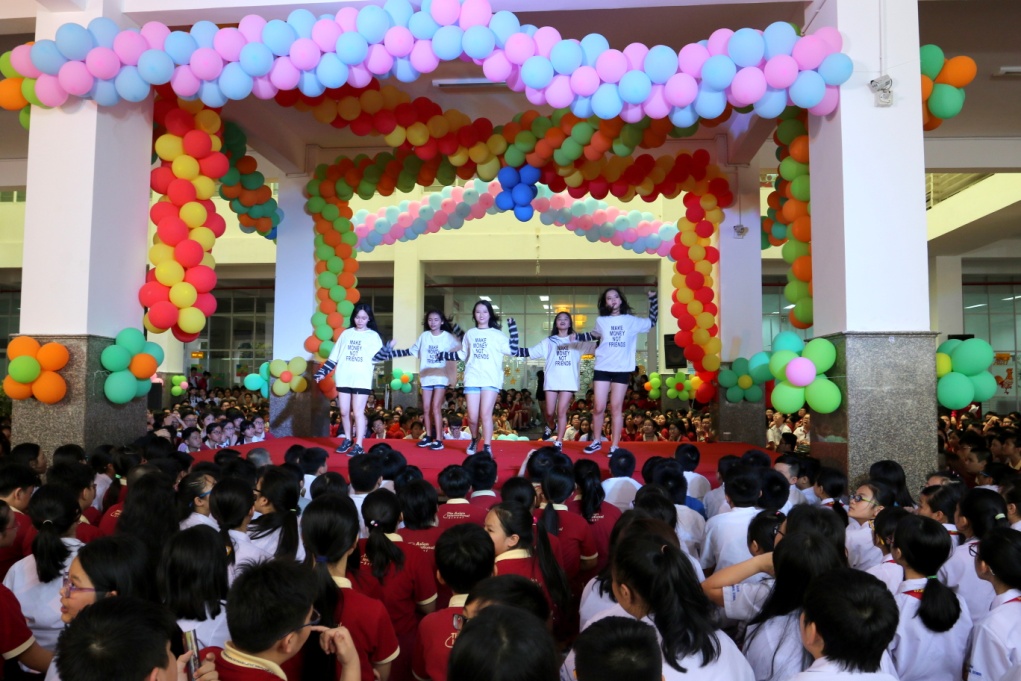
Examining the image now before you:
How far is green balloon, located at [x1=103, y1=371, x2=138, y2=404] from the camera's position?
243 inches

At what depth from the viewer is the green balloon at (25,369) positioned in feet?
19.3

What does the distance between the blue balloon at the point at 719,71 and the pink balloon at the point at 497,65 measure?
1324 mm

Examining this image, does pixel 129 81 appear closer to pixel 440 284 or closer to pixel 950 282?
pixel 440 284

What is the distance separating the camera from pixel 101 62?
A: 5.88 m

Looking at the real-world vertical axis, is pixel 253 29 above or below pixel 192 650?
above

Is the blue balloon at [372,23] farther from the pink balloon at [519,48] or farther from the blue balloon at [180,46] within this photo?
the blue balloon at [180,46]

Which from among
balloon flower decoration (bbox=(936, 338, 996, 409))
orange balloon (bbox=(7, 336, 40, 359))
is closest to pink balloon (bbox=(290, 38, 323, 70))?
orange balloon (bbox=(7, 336, 40, 359))

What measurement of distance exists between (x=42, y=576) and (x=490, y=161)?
587 cm

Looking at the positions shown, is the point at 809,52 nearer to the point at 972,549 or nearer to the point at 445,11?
the point at 445,11

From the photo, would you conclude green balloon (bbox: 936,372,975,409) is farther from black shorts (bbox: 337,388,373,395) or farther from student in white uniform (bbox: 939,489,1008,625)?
black shorts (bbox: 337,388,373,395)

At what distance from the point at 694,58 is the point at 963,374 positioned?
275 cm

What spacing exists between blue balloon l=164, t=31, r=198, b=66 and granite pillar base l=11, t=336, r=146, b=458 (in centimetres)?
208

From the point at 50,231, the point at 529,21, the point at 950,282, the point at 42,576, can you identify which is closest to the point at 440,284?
the point at 950,282

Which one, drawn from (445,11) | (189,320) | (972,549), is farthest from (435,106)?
(972,549)
